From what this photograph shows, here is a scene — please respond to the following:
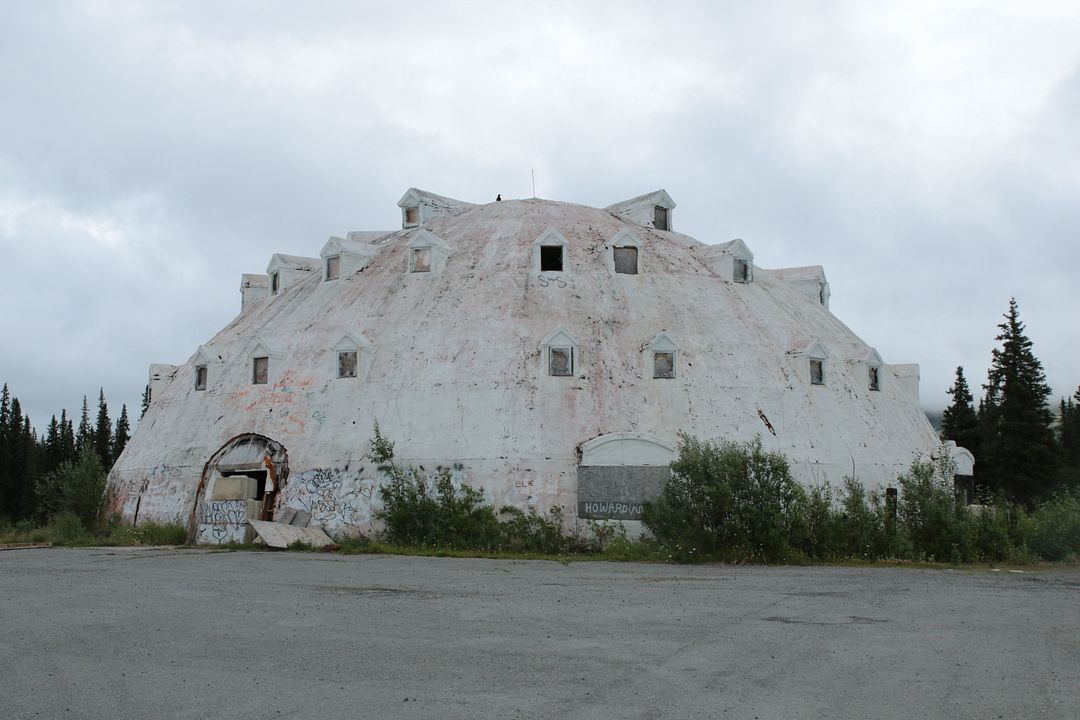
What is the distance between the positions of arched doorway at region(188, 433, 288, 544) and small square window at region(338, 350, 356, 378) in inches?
121

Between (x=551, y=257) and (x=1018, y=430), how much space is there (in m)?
38.2

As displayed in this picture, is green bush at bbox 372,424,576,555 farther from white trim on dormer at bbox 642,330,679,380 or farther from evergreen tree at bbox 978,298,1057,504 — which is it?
evergreen tree at bbox 978,298,1057,504

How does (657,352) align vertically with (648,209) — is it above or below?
below

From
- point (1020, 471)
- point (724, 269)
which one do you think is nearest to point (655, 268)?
point (724, 269)

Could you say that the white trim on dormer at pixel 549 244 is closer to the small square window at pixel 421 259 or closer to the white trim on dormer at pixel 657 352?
the small square window at pixel 421 259

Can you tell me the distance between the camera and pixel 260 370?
33844 mm

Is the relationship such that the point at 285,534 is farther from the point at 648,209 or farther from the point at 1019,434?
the point at 1019,434

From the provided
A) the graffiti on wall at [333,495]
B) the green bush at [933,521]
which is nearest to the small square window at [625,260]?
the graffiti on wall at [333,495]

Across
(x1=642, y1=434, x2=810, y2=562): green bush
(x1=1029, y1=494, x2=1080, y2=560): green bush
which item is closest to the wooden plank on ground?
(x1=642, y1=434, x2=810, y2=562): green bush

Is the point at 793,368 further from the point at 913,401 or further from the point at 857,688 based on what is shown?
the point at 857,688

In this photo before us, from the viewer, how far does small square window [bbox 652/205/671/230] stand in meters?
39.8

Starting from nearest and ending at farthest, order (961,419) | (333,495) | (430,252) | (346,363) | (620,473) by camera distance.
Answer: (620,473) < (333,495) < (346,363) < (430,252) < (961,419)

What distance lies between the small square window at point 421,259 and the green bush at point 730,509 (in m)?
13.0

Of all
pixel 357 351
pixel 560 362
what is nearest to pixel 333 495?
pixel 357 351
